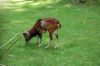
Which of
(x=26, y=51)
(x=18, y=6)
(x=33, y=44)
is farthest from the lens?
(x=18, y=6)

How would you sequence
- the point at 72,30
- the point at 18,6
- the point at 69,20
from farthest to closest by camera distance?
the point at 18,6 < the point at 69,20 < the point at 72,30

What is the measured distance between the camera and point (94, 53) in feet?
30.6

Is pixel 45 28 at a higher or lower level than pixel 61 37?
higher

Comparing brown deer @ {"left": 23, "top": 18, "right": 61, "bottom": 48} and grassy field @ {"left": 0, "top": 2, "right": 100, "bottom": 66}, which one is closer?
grassy field @ {"left": 0, "top": 2, "right": 100, "bottom": 66}

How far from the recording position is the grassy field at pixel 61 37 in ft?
27.6

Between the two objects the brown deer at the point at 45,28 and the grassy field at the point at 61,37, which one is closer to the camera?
the grassy field at the point at 61,37

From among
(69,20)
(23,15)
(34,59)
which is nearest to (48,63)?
(34,59)

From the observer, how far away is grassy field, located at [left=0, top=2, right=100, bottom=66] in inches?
331

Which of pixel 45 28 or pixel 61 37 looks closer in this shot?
pixel 45 28

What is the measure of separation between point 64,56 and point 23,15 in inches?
297

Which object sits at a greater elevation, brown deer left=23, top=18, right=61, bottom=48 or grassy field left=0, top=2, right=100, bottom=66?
brown deer left=23, top=18, right=61, bottom=48

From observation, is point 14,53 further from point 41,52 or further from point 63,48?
point 63,48

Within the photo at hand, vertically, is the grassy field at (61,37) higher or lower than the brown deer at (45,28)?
lower

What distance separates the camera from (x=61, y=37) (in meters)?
11.5
